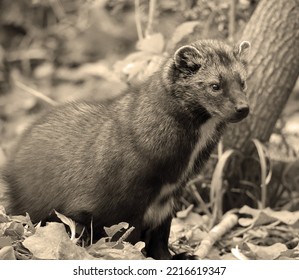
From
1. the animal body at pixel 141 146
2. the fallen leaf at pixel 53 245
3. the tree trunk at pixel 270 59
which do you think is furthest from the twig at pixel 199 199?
the fallen leaf at pixel 53 245

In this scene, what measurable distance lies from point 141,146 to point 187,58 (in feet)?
2.13

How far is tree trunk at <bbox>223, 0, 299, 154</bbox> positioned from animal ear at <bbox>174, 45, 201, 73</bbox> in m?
1.46

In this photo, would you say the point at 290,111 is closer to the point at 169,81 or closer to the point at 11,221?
the point at 169,81

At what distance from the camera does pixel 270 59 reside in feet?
19.7

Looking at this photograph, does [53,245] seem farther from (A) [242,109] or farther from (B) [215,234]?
(B) [215,234]

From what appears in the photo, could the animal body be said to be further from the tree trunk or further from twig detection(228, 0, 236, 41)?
twig detection(228, 0, 236, 41)

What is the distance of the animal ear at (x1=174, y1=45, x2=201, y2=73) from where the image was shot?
466 centimetres

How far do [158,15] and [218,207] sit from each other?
2.45m

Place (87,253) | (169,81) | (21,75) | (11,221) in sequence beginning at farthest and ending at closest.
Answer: (21,75), (169,81), (11,221), (87,253)

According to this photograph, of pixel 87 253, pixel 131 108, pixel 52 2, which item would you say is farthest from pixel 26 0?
pixel 87 253

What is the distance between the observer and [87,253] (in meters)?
4.01

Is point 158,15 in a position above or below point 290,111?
above

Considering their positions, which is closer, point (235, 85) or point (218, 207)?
point (235, 85)
